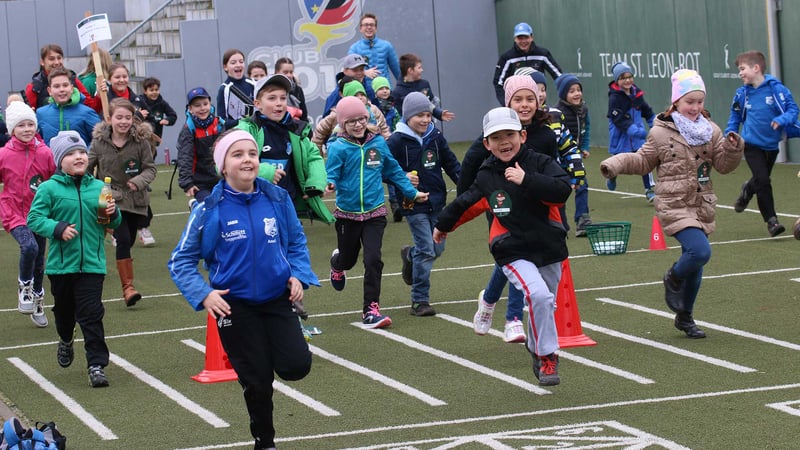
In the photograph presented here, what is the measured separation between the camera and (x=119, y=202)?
45.2 feet

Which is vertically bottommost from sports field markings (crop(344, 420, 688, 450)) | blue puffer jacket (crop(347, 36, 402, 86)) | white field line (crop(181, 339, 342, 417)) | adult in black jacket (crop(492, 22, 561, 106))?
sports field markings (crop(344, 420, 688, 450))

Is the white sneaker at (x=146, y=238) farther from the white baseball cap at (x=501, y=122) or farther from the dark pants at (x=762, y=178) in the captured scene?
the white baseball cap at (x=501, y=122)

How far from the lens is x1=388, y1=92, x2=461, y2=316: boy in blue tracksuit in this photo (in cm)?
1265

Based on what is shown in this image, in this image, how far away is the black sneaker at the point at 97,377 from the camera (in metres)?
10.3

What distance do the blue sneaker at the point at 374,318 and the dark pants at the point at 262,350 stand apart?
417 cm

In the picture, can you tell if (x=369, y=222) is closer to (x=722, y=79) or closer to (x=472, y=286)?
(x=472, y=286)

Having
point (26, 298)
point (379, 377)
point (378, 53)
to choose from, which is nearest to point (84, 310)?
point (379, 377)

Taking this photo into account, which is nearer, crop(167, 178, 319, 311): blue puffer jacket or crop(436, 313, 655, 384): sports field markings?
crop(167, 178, 319, 311): blue puffer jacket

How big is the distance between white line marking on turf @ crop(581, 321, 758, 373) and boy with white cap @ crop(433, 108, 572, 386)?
1266 millimetres

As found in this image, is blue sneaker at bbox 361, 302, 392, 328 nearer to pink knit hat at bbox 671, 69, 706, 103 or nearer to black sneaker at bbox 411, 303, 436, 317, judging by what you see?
black sneaker at bbox 411, 303, 436, 317

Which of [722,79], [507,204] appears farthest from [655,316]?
[722,79]

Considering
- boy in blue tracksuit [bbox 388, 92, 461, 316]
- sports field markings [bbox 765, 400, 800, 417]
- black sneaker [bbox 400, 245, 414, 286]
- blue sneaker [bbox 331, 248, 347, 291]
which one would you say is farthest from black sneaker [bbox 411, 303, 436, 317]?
sports field markings [bbox 765, 400, 800, 417]

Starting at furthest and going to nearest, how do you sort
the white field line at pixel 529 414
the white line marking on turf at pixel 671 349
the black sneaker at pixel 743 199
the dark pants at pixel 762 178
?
the black sneaker at pixel 743 199 < the dark pants at pixel 762 178 < the white line marking on turf at pixel 671 349 < the white field line at pixel 529 414

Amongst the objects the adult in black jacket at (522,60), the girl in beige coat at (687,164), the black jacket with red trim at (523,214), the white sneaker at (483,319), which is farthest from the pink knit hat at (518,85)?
the adult in black jacket at (522,60)
